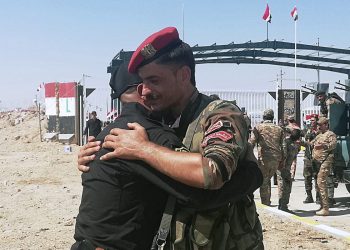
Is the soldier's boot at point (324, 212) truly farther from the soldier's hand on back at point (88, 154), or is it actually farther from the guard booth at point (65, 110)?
A: the guard booth at point (65, 110)

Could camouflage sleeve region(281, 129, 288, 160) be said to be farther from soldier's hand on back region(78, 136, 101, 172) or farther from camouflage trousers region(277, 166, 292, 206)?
soldier's hand on back region(78, 136, 101, 172)

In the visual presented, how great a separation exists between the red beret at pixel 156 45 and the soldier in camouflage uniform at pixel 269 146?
603cm

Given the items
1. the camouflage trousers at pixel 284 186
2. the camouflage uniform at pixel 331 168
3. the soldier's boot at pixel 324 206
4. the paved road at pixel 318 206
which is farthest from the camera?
the camouflage uniform at pixel 331 168

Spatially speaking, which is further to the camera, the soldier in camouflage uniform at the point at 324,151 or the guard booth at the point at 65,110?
the guard booth at the point at 65,110

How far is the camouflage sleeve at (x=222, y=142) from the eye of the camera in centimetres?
157

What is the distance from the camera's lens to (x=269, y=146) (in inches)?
306

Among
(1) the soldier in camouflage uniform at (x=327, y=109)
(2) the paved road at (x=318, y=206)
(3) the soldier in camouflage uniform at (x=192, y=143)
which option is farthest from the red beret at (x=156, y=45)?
(1) the soldier in camouflage uniform at (x=327, y=109)

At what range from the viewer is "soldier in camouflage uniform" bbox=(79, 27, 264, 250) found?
161cm

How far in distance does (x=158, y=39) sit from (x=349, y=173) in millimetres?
6886

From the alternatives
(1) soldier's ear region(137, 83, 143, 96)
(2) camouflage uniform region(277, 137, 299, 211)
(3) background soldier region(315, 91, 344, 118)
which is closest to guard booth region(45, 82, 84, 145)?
(3) background soldier region(315, 91, 344, 118)

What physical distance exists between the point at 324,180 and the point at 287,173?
58 centimetres

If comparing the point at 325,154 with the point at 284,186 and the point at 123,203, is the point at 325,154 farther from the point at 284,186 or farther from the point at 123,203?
the point at 123,203

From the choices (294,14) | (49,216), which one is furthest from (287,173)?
(294,14)

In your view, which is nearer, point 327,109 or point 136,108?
point 136,108
